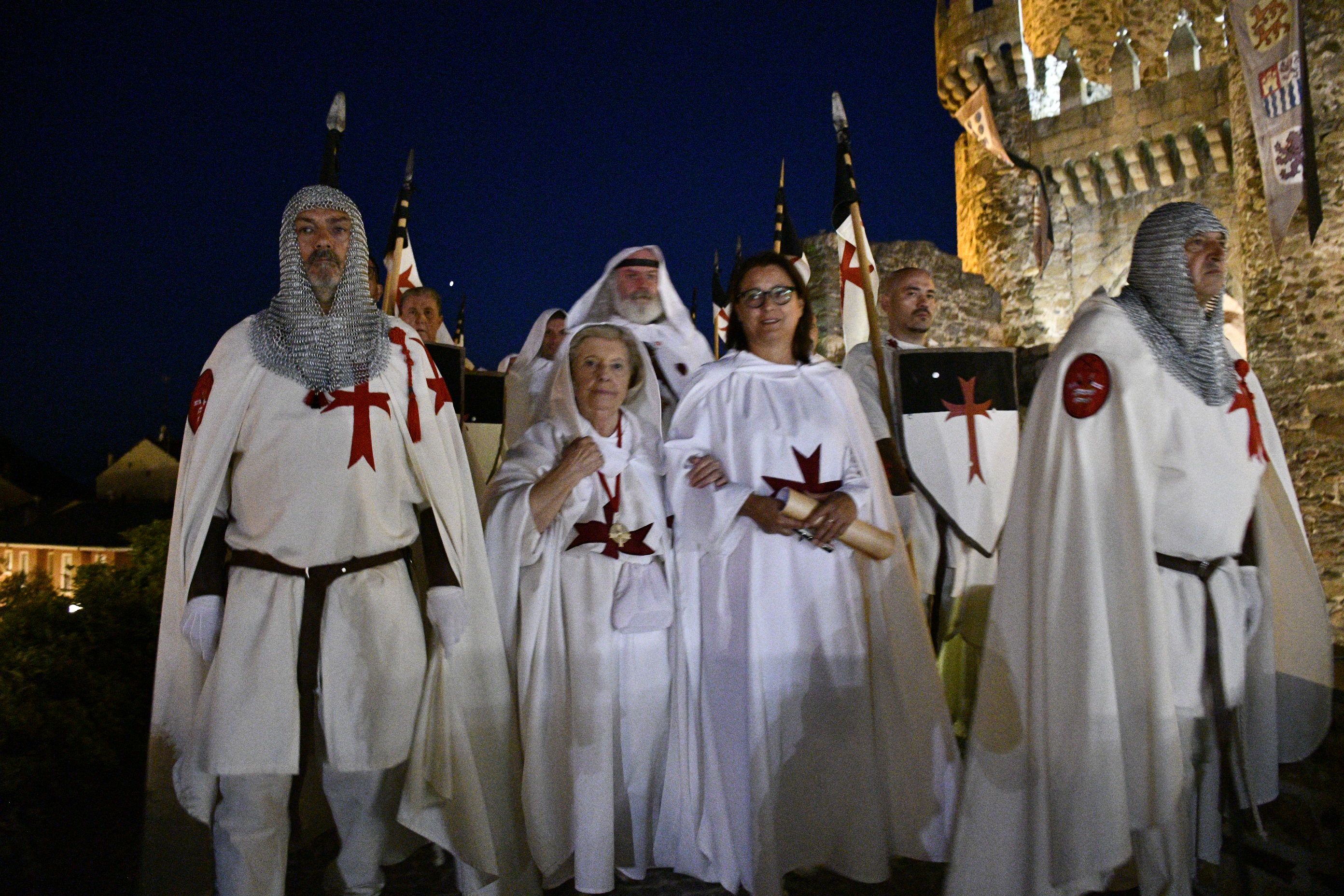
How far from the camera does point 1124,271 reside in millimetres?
15758

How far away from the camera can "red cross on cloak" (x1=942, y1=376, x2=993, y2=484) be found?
4.40m

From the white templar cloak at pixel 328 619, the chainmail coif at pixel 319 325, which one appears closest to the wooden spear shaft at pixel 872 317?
the white templar cloak at pixel 328 619

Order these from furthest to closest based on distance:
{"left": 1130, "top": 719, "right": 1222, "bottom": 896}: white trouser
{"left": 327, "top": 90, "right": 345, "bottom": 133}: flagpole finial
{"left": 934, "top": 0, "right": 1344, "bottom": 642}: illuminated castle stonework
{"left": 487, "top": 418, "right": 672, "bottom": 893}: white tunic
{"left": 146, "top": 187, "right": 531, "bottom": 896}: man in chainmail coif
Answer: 1. {"left": 934, "top": 0, "right": 1344, "bottom": 642}: illuminated castle stonework
2. {"left": 327, "top": 90, "right": 345, "bottom": 133}: flagpole finial
3. {"left": 487, "top": 418, "right": 672, "bottom": 893}: white tunic
4. {"left": 146, "top": 187, "right": 531, "bottom": 896}: man in chainmail coif
5. {"left": 1130, "top": 719, "right": 1222, "bottom": 896}: white trouser

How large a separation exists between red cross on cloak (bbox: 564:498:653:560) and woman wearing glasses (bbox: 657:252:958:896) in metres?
0.14

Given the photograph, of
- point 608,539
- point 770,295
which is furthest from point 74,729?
point 770,295

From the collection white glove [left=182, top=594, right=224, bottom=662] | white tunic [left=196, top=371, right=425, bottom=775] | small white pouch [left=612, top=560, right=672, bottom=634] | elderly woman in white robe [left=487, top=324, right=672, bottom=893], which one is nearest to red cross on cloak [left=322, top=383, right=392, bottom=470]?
white tunic [left=196, top=371, right=425, bottom=775]

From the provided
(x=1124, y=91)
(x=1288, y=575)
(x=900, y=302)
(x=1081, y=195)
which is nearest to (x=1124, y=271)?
(x=1081, y=195)

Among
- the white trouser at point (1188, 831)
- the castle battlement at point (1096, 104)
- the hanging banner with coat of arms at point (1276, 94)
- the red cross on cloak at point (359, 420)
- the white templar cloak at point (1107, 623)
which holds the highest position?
the castle battlement at point (1096, 104)

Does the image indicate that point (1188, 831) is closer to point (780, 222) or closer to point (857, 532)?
point (857, 532)

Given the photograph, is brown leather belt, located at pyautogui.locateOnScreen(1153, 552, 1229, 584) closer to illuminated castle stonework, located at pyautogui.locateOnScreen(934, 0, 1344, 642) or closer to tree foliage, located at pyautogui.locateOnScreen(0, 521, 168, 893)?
tree foliage, located at pyautogui.locateOnScreen(0, 521, 168, 893)

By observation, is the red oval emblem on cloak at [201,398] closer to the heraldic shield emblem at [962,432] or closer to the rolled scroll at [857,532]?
the rolled scroll at [857,532]

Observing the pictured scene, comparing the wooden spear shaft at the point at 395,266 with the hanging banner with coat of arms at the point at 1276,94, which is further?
the hanging banner with coat of arms at the point at 1276,94

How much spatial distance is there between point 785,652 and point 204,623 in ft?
5.63

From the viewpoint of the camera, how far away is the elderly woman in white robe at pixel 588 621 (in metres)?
2.76
